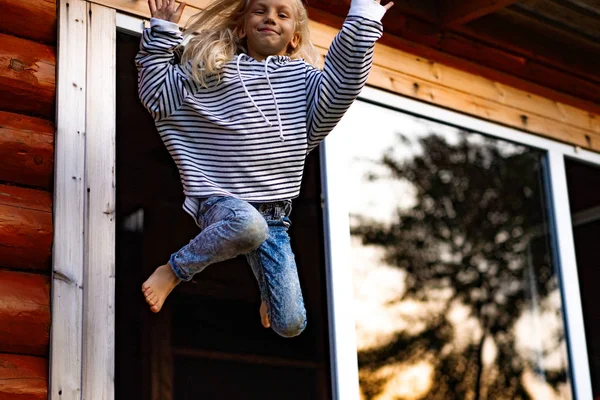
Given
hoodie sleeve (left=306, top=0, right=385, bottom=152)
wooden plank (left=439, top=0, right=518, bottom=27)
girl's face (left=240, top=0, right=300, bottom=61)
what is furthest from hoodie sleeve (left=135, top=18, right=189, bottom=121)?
wooden plank (left=439, top=0, right=518, bottom=27)

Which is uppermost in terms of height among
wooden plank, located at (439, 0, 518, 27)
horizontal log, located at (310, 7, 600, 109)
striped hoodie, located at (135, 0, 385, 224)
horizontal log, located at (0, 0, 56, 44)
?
wooden plank, located at (439, 0, 518, 27)

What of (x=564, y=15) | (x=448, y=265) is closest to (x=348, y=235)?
(x=448, y=265)

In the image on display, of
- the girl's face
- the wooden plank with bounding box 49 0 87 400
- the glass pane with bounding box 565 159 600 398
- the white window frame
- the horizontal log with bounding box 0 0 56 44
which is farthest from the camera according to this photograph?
the glass pane with bounding box 565 159 600 398

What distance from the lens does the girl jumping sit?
10.4 feet

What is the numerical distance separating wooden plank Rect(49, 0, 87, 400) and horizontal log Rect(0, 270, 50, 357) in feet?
0.13

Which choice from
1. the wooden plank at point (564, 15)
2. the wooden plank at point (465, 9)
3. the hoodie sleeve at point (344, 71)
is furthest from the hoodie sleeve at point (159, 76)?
the wooden plank at point (564, 15)

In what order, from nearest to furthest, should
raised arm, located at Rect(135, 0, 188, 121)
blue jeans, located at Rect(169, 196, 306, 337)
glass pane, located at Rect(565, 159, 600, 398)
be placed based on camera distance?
blue jeans, located at Rect(169, 196, 306, 337) < raised arm, located at Rect(135, 0, 188, 121) < glass pane, located at Rect(565, 159, 600, 398)

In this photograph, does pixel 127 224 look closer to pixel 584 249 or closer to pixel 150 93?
pixel 150 93

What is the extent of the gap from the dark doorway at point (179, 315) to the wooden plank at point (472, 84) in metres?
0.98

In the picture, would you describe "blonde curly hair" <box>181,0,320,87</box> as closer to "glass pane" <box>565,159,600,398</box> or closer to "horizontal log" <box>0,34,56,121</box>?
"horizontal log" <box>0,34,56,121</box>

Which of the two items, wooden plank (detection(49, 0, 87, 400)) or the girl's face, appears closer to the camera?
the girl's face

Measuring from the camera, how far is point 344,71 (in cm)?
319

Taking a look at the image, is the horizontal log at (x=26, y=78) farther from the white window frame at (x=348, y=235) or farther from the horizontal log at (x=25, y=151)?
the white window frame at (x=348, y=235)

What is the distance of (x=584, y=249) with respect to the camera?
18.7 feet
